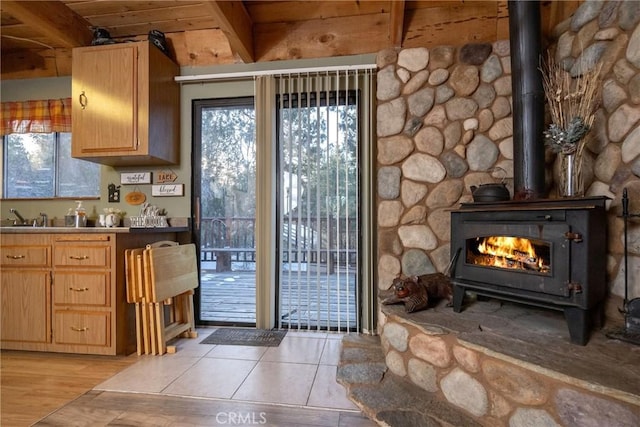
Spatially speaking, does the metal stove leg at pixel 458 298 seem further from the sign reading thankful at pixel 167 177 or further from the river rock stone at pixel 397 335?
the sign reading thankful at pixel 167 177

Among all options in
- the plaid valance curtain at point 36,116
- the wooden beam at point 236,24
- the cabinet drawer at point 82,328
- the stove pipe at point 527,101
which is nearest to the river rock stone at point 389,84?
the stove pipe at point 527,101

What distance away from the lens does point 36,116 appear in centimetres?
291

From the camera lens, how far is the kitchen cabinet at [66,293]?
81.4 inches

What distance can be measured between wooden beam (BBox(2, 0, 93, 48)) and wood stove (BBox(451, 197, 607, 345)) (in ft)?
10.6

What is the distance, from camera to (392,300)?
1.87 meters

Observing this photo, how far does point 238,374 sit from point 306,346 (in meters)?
0.56

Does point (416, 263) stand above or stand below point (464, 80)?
below

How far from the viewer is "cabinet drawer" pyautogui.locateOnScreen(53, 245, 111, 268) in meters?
2.06

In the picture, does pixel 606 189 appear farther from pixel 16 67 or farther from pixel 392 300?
pixel 16 67

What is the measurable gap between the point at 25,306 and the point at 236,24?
8.24 feet

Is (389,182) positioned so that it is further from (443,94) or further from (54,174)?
(54,174)

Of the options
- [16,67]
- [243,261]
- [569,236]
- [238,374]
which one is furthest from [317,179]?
[16,67]

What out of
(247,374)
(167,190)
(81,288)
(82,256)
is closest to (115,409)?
(247,374)

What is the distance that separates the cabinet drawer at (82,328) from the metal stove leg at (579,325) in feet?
8.54
